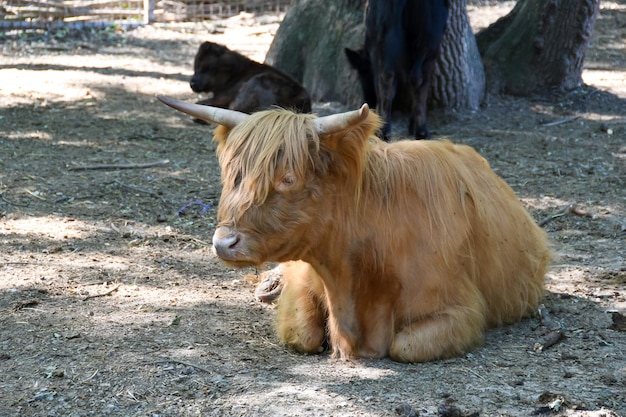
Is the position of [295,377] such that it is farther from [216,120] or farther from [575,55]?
[575,55]

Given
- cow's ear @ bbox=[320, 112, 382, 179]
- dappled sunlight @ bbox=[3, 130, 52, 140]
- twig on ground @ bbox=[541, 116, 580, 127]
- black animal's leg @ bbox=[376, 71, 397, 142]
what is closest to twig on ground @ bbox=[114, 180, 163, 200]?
dappled sunlight @ bbox=[3, 130, 52, 140]

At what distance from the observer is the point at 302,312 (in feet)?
16.6

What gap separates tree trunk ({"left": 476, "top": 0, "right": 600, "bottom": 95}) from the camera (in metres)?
11.3

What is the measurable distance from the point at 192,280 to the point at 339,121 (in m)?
2.17

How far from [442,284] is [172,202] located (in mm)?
3665

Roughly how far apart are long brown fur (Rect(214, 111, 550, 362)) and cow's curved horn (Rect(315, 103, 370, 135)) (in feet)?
0.16

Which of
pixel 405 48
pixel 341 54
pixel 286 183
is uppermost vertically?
pixel 405 48

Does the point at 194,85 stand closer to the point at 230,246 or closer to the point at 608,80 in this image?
the point at 608,80

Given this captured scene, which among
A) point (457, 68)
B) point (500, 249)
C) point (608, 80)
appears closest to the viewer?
point (500, 249)

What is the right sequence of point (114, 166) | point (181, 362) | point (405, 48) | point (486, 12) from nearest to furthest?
point (181, 362), point (114, 166), point (405, 48), point (486, 12)

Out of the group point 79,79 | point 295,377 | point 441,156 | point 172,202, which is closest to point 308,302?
point 295,377

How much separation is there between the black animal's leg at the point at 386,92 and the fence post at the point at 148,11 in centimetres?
854

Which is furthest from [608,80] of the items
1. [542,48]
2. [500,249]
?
[500,249]

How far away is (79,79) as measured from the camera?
1225 cm
